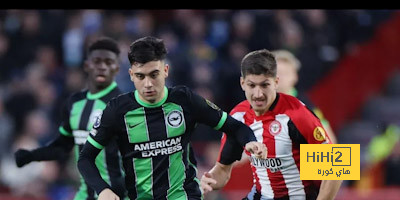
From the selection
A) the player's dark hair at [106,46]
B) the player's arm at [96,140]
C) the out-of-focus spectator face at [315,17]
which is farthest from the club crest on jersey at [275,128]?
the out-of-focus spectator face at [315,17]

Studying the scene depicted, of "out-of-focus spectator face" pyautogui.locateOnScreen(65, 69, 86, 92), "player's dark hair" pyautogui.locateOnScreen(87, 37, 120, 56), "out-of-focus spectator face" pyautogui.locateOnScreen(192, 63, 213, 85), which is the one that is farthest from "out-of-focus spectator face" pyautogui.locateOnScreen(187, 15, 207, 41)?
"player's dark hair" pyautogui.locateOnScreen(87, 37, 120, 56)

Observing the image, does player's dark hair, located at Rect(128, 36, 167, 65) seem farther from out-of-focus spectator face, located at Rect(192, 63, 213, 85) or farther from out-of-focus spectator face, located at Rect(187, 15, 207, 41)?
out-of-focus spectator face, located at Rect(187, 15, 207, 41)

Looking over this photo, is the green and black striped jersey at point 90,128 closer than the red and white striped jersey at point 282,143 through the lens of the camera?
No

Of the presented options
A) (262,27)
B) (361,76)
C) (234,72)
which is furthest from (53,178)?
(361,76)

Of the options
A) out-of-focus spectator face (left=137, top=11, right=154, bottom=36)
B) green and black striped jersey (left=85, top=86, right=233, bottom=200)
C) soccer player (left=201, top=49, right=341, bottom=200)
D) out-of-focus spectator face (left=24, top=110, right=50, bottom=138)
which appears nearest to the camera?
green and black striped jersey (left=85, top=86, right=233, bottom=200)

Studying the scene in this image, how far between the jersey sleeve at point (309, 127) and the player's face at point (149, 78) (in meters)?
0.92

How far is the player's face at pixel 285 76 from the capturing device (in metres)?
6.97

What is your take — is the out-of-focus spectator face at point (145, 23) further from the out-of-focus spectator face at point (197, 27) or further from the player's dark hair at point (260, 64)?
the player's dark hair at point (260, 64)

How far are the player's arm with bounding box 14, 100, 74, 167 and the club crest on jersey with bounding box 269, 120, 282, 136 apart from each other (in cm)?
181

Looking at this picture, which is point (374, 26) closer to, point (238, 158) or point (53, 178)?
point (53, 178)

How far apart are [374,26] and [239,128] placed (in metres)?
8.22

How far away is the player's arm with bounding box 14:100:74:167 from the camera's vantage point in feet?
21.7

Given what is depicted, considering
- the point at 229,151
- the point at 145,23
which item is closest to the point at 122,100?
the point at 229,151
